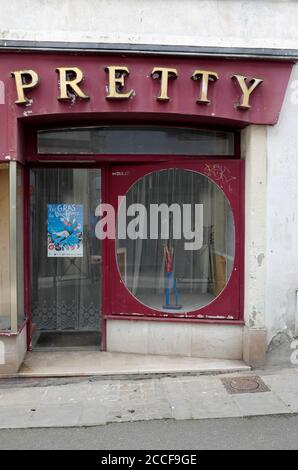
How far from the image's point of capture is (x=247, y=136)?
577cm

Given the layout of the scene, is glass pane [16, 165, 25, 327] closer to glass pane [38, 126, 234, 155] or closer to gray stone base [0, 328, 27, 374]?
gray stone base [0, 328, 27, 374]

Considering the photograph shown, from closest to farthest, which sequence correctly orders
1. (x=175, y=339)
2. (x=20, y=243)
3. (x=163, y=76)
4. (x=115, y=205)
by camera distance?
(x=163, y=76), (x=20, y=243), (x=175, y=339), (x=115, y=205)

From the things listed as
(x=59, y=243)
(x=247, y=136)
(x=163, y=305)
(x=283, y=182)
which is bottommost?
(x=163, y=305)

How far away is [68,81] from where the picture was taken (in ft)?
17.4

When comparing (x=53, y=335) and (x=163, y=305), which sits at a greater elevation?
(x=163, y=305)

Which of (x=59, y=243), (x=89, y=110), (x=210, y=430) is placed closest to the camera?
(x=210, y=430)

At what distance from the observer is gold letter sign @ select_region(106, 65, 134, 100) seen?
5352 millimetres

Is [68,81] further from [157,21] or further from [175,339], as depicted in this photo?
[175,339]

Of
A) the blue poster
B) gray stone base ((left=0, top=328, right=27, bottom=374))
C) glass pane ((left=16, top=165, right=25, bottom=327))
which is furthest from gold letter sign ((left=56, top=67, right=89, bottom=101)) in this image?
gray stone base ((left=0, top=328, right=27, bottom=374))

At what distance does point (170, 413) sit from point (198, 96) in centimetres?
365

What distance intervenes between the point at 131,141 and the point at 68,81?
45.7 inches

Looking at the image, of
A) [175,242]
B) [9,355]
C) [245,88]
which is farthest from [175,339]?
[245,88]

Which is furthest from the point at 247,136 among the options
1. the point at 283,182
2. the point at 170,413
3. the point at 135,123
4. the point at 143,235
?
the point at 170,413

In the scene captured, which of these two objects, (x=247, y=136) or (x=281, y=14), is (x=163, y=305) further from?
(x=281, y=14)
